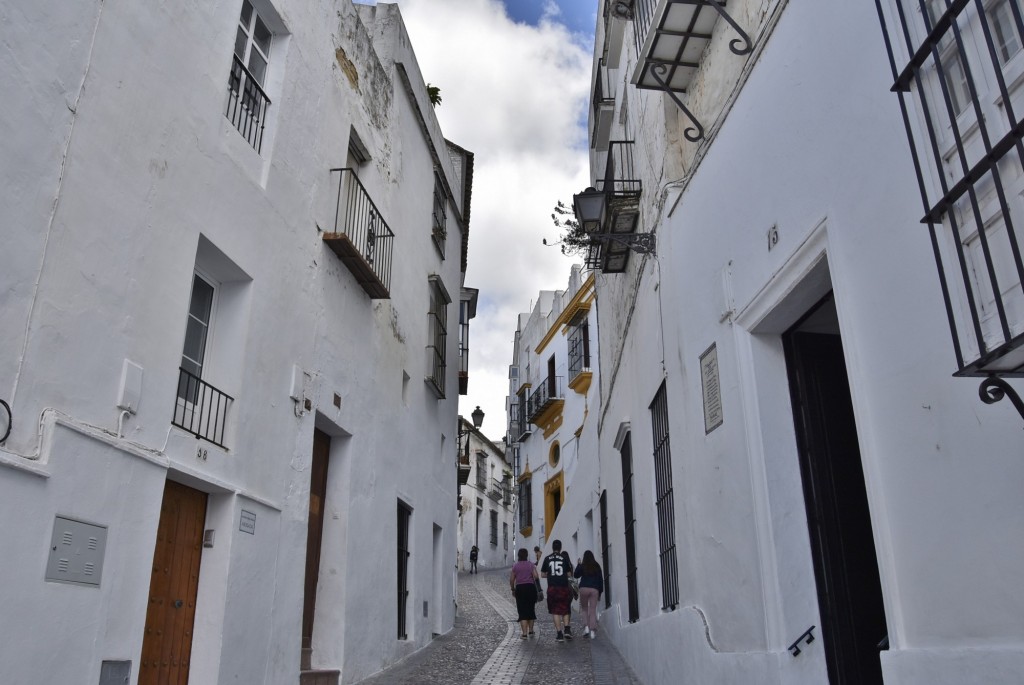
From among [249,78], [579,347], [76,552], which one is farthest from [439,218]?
[579,347]

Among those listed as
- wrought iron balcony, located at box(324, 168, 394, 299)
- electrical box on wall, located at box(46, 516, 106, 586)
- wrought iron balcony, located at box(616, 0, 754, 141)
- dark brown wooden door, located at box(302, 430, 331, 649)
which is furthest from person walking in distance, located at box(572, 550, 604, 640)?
electrical box on wall, located at box(46, 516, 106, 586)

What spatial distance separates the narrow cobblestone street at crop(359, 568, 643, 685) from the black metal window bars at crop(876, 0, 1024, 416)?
5.95 m

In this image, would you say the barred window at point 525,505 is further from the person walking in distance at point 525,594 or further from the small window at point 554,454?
the person walking in distance at point 525,594

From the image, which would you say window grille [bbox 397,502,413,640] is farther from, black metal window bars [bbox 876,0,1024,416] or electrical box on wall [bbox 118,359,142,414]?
black metal window bars [bbox 876,0,1024,416]

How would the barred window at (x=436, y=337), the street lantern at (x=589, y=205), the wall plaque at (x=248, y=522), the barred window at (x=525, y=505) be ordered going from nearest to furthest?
1. the wall plaque at (x=248, y=522)
2. the street lantern at (x=589, y=205)
3. the barred window at (x=436, y=337)
4. the barred window at (x=525, y=505)

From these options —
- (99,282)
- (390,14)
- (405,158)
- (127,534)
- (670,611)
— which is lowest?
(670,611)

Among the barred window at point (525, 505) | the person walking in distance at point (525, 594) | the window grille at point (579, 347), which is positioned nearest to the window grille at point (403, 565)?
the person walking in distance at point (525, 594)

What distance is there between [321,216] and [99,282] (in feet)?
12.3

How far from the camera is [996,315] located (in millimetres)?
2566

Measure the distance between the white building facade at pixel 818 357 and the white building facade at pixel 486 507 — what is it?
25.1 m

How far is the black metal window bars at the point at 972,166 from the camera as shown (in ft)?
8.01

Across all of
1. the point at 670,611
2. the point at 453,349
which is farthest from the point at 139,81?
the point at 453,349

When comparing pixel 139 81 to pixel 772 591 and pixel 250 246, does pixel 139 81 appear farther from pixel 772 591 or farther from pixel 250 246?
pixel 772 591

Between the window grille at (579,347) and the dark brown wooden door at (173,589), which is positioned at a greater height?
the window grille at (579,347)
